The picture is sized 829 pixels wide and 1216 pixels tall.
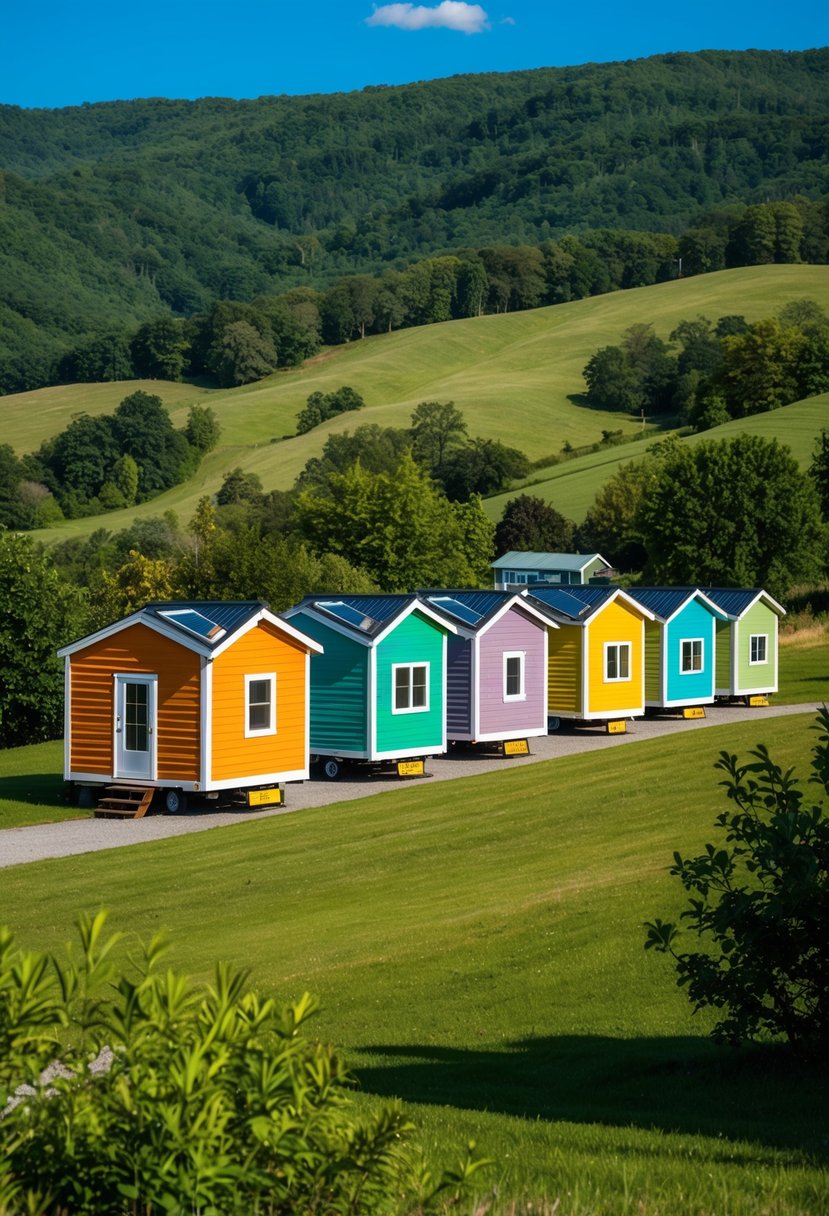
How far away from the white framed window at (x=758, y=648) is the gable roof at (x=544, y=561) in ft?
114

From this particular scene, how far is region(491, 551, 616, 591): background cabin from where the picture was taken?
85000mm

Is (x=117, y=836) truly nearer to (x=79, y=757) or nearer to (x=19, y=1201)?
(x=79, y=757)

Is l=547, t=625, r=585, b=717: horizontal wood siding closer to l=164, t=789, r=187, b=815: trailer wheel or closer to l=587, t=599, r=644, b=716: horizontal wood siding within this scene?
l=587, t=599, r=644, b=716: horizontal wood siding

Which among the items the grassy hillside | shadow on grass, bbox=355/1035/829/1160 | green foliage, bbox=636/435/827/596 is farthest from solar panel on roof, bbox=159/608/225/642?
the grassy hillside

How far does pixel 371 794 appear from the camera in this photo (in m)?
32.5

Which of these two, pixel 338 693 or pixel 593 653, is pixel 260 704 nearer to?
pixel 338 693

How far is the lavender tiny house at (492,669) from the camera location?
38.7 m

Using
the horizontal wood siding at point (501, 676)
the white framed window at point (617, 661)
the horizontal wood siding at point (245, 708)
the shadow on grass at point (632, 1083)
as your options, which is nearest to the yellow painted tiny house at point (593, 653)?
the white framed window at point (617, 661)

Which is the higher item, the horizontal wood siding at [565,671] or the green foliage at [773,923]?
the horizontal wood siding at [565,671]

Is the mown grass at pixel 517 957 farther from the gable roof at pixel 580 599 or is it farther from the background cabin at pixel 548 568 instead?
the background cabin at pixel 548 568

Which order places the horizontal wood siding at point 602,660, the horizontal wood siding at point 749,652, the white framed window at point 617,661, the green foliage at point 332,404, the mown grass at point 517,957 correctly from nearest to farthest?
the mown grass at point 517,957 < the horizontal wood siding at point 602,660 < the white framed window at point 617,661 < the horizontal wood siding at point 749,652 < the green foliage at point 332,404

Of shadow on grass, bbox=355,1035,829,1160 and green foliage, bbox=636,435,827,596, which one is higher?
green foliage, bbox=636,435,827,596

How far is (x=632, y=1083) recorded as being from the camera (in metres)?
10.7

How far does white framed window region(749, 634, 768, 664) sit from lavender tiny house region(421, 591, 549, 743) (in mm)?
10520
